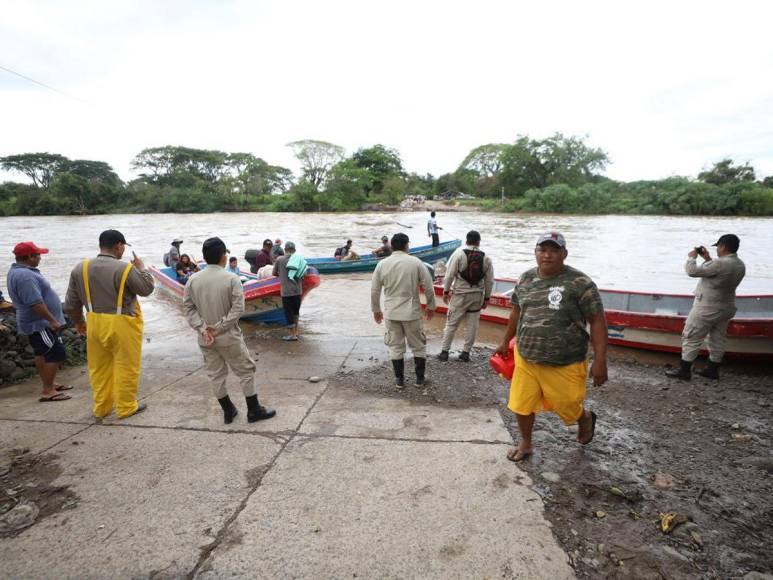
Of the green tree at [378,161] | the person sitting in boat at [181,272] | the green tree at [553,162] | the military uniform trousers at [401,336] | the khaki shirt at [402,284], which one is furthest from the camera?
the green tree at [378,161]

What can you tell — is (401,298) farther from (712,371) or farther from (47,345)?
(712,371)

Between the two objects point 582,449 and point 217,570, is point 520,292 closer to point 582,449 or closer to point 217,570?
point 582,449

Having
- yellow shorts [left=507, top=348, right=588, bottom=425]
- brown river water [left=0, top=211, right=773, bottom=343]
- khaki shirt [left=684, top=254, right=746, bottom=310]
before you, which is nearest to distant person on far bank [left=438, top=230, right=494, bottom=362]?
brown river water [left=0, top=211, right=773, bottom=343]

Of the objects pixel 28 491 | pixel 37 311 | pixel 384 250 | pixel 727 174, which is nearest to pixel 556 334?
pixel 28 491

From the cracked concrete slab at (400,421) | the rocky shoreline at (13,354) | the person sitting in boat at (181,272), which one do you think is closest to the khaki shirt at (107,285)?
the cracked concrete slab at (400,421)

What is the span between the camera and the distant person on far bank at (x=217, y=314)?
11.4ft

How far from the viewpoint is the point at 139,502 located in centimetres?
265

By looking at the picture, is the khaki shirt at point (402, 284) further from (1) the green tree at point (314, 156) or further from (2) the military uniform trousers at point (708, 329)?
(1) the green tree at point (314, 156)

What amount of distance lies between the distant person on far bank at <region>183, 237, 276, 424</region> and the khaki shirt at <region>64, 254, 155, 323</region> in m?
0.45

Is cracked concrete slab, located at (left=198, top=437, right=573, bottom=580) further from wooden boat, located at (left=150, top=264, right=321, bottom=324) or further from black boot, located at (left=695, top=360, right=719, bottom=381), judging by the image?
wooden boat, located at (left=150, top=264, right=321, bottom=324)

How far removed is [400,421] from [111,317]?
106 inches

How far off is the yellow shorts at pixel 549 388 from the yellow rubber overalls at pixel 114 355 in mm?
3307

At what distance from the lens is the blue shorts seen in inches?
167

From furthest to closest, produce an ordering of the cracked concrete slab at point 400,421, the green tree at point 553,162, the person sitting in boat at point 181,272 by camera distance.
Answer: the green tree at point 553,162 < the person sitting in boat at point 181,272 < the cracked concrete slab at point 400,421
